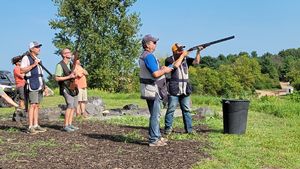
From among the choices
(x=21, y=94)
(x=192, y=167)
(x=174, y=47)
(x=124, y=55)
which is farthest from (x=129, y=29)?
(x=192, y=167)

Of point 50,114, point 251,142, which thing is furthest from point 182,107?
point 50,114

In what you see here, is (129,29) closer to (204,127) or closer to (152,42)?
(204,127)

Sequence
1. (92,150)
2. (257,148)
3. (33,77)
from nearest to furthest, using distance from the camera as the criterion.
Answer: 1. (92,150)
2. (257,148)
3. (33,77)

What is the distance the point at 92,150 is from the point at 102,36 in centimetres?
3826

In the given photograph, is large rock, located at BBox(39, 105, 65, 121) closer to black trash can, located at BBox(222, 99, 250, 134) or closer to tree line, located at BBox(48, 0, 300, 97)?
black trash can, located at BBox(222, 99, 250, 134)

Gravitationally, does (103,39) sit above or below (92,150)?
above

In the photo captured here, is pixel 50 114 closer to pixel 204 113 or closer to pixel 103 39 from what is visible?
pixel 204 113

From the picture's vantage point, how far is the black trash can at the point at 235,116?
1082cm

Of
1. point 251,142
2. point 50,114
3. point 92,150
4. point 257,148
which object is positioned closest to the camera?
point 92,150

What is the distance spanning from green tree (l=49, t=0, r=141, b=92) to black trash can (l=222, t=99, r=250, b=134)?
33822mm

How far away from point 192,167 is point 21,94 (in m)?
7.73

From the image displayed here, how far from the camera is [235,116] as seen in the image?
35.5 ft

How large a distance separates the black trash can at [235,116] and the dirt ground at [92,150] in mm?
644

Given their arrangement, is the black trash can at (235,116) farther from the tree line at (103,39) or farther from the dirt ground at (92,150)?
the tree line at (103,39)
